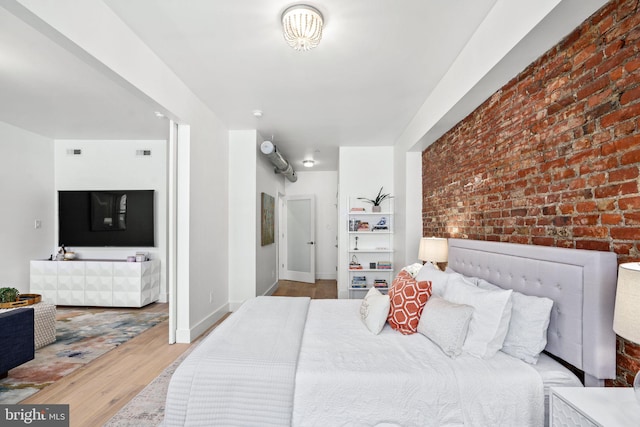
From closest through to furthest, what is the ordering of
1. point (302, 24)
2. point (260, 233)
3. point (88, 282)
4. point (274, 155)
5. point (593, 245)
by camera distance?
1. point (593, 245)
2. point (302, 24)
3. point (88, 282)
4. point (274, 155)
5. point (260, 233)

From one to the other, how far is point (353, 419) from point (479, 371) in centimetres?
69

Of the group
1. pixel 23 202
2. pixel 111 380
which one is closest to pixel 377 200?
pixel 111 380

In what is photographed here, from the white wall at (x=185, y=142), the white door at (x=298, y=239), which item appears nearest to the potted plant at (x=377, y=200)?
the white door at (x=298, y=239)

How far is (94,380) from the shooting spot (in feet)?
8.65

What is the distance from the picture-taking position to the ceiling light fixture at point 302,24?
208 centimetres

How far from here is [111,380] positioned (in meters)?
2.64

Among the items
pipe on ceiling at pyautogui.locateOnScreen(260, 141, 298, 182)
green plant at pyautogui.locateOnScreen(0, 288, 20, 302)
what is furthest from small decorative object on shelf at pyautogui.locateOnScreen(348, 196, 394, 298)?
green plant at pyautogui.locateOnScreen(0, 288, 20, 302)

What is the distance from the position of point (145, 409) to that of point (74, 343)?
6.14ft

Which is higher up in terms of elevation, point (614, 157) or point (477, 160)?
point (477, 160)

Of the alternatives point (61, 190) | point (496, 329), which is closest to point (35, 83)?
point (61, 190)

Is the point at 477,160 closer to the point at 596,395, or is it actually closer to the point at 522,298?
the point at 522,298

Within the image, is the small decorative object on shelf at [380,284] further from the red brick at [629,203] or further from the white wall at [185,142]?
the red brick at [629,203]

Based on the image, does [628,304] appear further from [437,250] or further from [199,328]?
[199,328]

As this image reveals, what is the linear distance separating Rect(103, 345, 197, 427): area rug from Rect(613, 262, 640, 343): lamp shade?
2.44 metres
